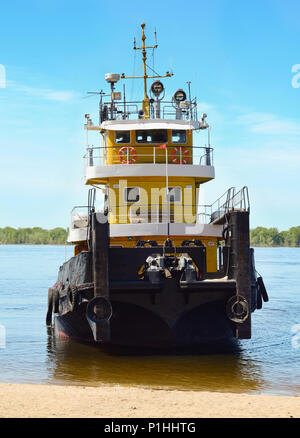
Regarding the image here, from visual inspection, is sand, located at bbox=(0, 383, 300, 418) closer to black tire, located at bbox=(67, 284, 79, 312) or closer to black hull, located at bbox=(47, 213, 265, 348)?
black hull, located at bbox=(47, 213, 265, 348)

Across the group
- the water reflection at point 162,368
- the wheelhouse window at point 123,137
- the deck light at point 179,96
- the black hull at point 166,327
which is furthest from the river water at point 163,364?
the deck light at point 179,96

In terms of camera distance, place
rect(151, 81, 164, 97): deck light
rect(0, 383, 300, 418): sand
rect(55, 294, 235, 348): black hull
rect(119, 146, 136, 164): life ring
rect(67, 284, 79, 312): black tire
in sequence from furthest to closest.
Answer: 1. rect(151, 81, 164, 97): deck light
2. rect(119, 146, 136, 164): life ring
3. rect(67, 284, 79, 312): black tire
4. rect(55, 294, 235, 348): black hull
5. rect(0, 383, 300, 418): sand

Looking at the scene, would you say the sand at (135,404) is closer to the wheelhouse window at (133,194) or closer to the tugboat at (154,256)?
the tugboat at (154,256)

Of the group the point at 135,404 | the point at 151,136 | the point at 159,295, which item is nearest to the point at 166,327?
the point at 159,295

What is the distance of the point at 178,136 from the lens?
732 inches

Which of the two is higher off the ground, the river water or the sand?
the sand

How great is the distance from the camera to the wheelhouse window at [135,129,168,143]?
18.3 metres

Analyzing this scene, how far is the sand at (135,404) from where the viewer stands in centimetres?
893

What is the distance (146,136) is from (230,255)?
19.5 ft

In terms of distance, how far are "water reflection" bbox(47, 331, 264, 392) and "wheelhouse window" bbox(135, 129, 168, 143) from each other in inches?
249

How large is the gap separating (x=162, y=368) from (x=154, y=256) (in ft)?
8.40

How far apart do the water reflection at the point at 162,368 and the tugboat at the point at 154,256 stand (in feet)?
1.59

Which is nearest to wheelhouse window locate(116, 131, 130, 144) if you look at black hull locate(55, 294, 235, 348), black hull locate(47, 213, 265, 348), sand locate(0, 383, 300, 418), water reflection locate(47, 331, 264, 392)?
black hull locate(47, 213, 265, 348)

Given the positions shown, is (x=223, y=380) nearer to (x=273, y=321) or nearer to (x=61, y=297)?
(x=61, y=297)
